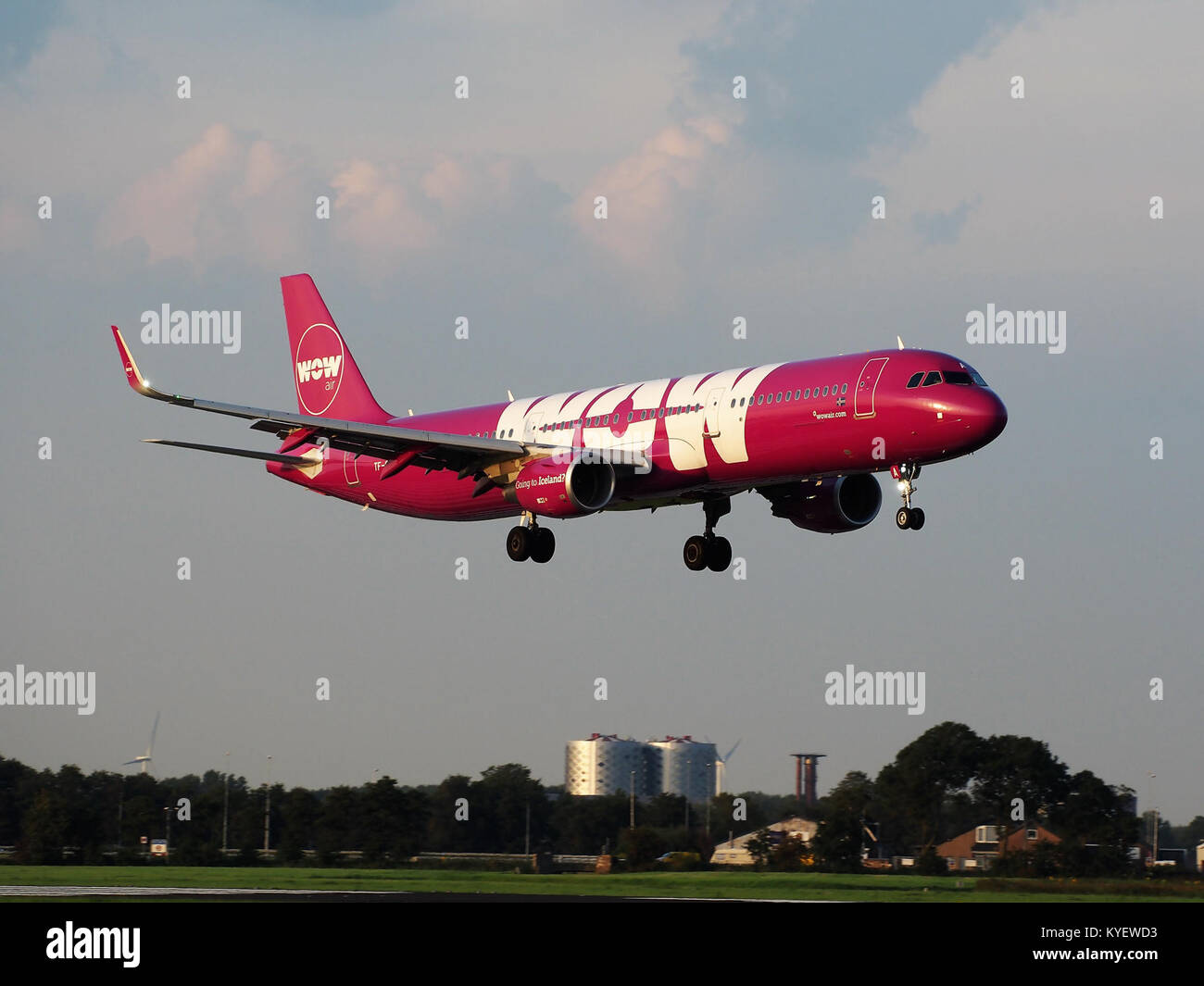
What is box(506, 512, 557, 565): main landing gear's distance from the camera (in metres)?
49.1

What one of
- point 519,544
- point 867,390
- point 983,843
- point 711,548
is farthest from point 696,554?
point 983,843

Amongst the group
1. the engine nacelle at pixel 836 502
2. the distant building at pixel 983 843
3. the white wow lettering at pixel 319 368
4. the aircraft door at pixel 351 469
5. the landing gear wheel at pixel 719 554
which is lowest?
the distant building at pixel 983 843

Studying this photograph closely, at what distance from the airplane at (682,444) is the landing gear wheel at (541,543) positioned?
→ 1.6 inches

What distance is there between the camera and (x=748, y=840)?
71062 millimetres

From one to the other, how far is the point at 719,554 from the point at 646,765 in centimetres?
6226

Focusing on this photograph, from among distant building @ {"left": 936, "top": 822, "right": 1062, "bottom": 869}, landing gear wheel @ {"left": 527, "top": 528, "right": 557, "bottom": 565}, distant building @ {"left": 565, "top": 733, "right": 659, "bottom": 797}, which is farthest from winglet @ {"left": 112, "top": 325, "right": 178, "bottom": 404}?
distant building @ {"left": 565, "top": 733, "right": 659, "bottom": 797}

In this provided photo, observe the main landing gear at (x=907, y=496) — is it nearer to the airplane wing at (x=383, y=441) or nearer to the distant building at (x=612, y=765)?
the airplane wing at (x=383, y=441)

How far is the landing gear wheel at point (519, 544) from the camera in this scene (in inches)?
1933

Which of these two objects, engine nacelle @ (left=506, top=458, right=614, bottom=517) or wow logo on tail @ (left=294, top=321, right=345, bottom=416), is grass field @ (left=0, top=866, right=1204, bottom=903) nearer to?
engine nacelle @ (left=506, top=458, right=614, bottom=517)

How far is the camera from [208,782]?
8056 cm

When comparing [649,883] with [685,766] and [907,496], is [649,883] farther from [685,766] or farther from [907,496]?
[685,766]

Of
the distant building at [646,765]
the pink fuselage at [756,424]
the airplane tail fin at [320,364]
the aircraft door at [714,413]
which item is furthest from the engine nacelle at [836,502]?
the distant building at [646,765]

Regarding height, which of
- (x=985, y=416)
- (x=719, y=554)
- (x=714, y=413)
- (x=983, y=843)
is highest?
(x=714, y=413)
